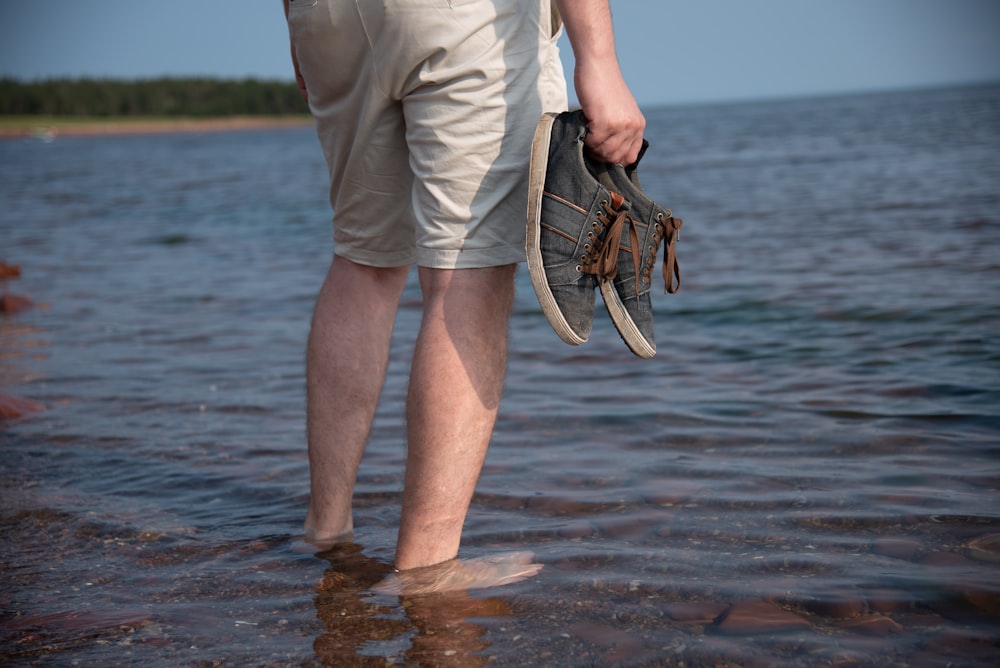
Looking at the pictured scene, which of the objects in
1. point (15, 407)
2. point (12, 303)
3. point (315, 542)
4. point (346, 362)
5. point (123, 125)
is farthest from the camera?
point (123, 125)

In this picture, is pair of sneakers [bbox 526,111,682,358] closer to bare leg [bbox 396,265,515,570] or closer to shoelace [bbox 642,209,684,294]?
shoelace [bbox 642,209,684,294]

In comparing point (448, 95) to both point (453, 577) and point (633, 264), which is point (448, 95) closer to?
point (633, 264)

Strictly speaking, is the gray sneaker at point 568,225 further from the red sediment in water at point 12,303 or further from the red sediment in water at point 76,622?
the red sediment in water at point 12,303

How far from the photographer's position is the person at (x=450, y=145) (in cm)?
180

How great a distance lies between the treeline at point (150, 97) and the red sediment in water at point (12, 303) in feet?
294

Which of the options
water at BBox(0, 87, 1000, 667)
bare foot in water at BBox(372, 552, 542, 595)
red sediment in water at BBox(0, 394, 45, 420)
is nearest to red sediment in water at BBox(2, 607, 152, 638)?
water at BBox(0, 87, 1000, 667)

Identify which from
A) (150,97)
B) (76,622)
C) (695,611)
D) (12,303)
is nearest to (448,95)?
(695,611)

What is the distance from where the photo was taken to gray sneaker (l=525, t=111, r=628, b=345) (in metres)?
1.83

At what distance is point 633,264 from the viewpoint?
1.97 meters

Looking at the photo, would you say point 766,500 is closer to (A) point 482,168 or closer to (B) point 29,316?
(A) point 482,168

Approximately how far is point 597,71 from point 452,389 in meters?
0.67

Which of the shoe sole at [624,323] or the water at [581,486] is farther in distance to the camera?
the shoe sole at [624,323]

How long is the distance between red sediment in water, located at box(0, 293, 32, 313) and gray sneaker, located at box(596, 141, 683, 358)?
5.20m

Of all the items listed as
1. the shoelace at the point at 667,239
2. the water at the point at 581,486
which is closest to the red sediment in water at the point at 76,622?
the water at the point at 581,486
